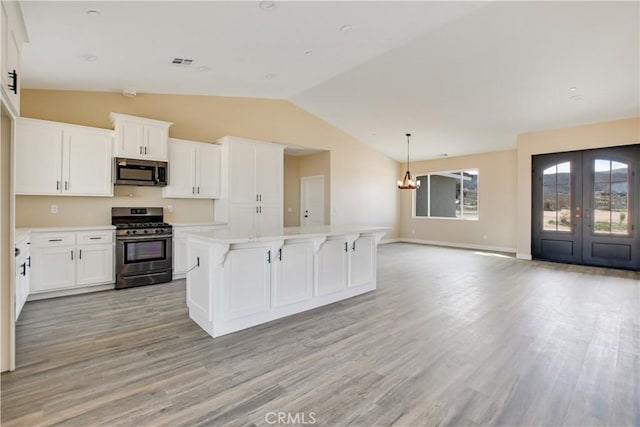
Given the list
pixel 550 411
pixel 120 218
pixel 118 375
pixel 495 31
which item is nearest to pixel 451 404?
pixel 550 411

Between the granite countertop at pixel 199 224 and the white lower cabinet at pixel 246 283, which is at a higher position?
the granite countertop at pixel 199 224

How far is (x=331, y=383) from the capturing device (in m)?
2.12

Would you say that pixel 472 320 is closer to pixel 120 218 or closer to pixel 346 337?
pixel 346 337

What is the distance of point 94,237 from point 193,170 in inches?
70.5

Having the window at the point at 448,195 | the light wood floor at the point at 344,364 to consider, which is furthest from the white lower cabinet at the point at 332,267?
the window at the point at 448,195

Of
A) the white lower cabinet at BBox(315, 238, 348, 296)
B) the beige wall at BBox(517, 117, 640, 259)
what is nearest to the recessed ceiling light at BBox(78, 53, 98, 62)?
the white lower cabinet at BBox(315, 238, 348, 296)

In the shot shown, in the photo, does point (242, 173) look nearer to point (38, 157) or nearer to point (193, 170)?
point (193, 170)

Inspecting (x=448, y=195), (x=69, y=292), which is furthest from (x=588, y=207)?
(x=69, y=292)

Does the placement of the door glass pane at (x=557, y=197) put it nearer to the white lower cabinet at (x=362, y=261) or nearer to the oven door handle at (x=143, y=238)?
the white lower cabinet at (x=362, y=261)

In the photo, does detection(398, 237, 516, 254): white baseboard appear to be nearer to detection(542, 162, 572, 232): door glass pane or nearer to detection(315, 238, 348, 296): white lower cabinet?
detection(542, 162, 572, 232): door glass pane

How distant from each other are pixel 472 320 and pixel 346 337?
4.72ft

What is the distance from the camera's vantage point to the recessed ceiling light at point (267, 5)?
2.94m

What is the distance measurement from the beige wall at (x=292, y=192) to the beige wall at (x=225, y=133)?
1.43 m

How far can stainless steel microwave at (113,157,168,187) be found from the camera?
4539mm
